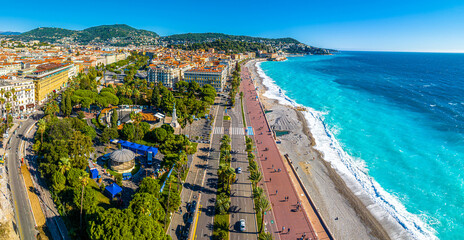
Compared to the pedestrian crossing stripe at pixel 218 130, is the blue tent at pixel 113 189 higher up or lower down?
lower down

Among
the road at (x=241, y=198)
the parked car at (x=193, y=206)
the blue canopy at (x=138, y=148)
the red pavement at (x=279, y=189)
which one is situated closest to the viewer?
the road at (x=241, y=198)

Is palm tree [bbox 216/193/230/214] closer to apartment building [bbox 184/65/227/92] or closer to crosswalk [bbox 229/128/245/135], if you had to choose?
crosswalk [bbox 229/128/245/135]

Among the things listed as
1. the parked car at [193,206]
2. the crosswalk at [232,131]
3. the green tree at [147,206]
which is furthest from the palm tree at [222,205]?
the crosswalk at [232,131]

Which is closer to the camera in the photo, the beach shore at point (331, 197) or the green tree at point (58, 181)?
the green tree at point (58, 181)

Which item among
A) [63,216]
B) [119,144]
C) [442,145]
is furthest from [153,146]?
[442,145]

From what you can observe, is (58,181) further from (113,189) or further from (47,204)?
(113,189)

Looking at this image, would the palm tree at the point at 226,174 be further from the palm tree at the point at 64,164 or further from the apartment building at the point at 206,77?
the apartment building at the point at 206,77

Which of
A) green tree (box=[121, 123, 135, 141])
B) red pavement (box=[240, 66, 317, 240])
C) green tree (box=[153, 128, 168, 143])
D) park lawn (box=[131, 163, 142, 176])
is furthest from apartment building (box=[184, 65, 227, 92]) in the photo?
park lawn (box=[131, 163, 142, 176])
